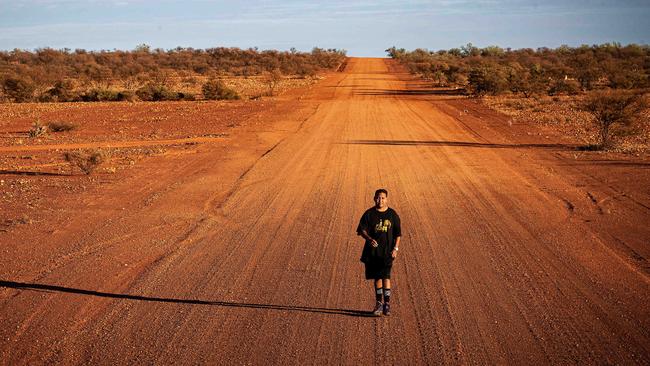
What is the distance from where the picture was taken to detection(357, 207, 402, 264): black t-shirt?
6.94 meters

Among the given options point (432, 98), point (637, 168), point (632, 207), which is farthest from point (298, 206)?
point (432, 98)

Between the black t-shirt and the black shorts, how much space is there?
4 centimetres

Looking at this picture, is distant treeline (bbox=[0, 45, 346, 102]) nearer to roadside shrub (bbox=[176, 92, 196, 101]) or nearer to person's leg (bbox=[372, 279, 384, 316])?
roadside shrub (bbox=[176, 92, 196, 101])

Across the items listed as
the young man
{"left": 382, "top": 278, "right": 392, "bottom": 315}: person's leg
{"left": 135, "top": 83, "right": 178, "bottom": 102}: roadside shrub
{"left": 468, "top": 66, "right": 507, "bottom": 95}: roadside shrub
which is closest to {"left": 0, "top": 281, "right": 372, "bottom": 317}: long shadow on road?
{"left": 382, "top": 278, "right": 392, "bottom": 315}: person's leg

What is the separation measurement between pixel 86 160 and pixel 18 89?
31.9 meters

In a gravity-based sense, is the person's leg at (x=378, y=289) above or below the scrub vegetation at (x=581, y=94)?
below

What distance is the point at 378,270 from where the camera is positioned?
22.9 ft

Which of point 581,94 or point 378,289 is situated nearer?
point 378,289

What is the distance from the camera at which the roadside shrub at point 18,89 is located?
139ft

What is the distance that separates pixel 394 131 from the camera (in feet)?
78.0

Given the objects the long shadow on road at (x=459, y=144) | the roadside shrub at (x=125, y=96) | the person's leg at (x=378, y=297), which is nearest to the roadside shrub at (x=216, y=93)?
the roadside shrub at (x=125, y=96)

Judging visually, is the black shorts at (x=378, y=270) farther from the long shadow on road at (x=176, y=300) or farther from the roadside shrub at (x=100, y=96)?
the roadside shrub at (x=100, y=96)

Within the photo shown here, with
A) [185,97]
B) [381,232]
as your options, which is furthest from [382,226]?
[185,97]

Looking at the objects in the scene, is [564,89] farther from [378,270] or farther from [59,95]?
[378,270]
